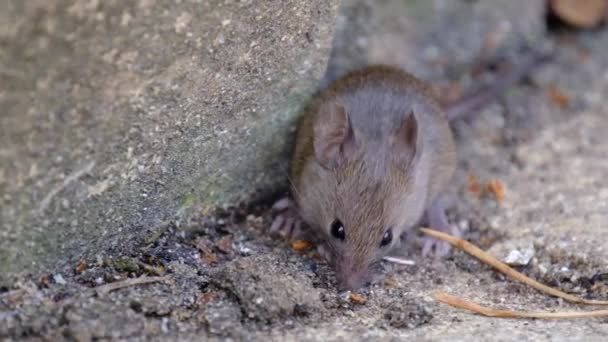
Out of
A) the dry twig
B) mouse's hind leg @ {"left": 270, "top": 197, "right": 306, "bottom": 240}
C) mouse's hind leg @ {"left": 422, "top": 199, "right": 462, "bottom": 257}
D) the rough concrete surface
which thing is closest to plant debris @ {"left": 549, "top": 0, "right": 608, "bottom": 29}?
the rough concrete surface

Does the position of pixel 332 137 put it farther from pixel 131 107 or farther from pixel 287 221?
pixel 131 107

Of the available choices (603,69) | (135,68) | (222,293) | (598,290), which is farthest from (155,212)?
(603,69)

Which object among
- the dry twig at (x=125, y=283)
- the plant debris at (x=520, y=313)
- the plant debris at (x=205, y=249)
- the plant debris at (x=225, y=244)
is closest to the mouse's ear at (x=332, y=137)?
the plant debris at (x=225, y=244)

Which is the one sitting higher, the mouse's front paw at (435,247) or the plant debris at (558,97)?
the plant debris at (558,97)

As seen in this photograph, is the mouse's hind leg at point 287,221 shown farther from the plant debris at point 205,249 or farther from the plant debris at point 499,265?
the plant debris at point 499,265

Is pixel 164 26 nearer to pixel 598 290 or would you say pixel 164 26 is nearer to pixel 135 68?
pixel 135 68

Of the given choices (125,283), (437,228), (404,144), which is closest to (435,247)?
(437,228)
